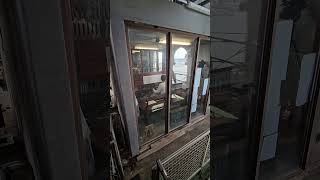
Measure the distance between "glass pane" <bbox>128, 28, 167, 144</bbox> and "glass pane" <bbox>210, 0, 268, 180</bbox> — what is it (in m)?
1.44

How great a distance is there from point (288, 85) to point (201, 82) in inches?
102

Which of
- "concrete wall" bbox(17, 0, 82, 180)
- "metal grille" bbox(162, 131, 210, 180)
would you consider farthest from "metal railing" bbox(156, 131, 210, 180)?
"concrete wall" bbox(17, 0, 82, 180)

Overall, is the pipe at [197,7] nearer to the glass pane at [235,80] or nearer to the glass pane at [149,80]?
the glass pane at [149,80]

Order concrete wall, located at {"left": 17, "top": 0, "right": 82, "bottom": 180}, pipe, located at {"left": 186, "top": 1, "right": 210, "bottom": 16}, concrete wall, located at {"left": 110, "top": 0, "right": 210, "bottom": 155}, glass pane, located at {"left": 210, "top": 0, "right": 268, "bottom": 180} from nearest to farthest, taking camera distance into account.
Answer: concrete wall, located at {"left": 17, "top": 0, "right": 82, "bottom": 180} < glass pane, located at {"left": 210, "top": 0, "right": 268, "bottom": 180} < concrete wall, located at {"left": 110, "top": 0, "right": 210, "bottom": 155} < pipe, located at {"left": 186, "top": 1, "right": 210, "bottom": 16}

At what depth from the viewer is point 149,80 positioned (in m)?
2.34

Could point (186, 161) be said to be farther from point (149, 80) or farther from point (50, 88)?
point (50, 88)

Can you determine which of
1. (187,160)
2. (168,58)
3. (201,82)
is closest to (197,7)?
(168,58)

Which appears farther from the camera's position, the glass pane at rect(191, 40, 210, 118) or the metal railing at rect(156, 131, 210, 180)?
the glass pane at rect(191, 40, 210, 118)

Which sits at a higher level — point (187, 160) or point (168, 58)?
point (168, 58)

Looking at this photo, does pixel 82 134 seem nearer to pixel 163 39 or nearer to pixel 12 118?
pixel 12 118

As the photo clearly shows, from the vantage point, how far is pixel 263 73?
0.61 meters

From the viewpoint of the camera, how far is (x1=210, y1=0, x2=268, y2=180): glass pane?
0.60m

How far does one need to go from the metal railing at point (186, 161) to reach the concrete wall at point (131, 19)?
16.5 inches

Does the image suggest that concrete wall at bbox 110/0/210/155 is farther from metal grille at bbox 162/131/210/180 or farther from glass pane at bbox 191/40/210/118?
glass pane at bbox 191/40/210/118
